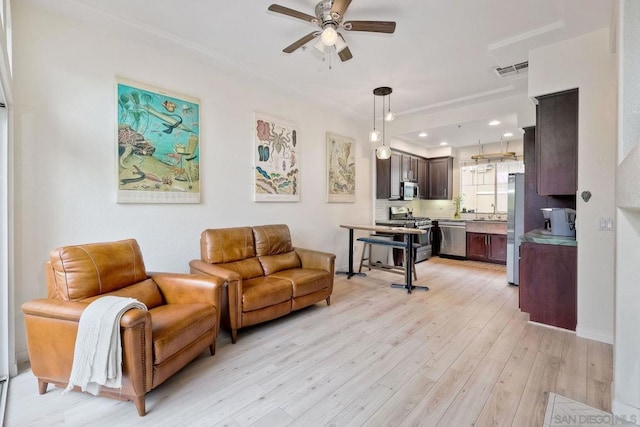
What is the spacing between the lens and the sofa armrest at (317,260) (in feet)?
12.0

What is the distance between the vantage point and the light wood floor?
1.79 m

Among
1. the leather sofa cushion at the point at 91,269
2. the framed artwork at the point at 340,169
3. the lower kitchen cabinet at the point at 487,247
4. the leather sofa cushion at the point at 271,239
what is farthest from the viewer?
the lower kitchen cabinet at the point at 487,247

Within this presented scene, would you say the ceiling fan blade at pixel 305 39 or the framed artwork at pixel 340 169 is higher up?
the ceiling fan blade at pixel 305 39

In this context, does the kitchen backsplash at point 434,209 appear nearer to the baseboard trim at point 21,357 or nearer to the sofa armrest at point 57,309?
the sofa armrest at point 57,309

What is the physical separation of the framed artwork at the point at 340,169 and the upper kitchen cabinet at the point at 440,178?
286 centimetres

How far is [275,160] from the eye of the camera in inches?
165

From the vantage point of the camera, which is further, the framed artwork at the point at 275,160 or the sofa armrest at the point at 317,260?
the framed artwork at the point at 275,160

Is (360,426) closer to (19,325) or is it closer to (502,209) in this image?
(19,325)

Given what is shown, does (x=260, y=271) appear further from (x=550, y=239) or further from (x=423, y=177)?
(x=423, y=177)

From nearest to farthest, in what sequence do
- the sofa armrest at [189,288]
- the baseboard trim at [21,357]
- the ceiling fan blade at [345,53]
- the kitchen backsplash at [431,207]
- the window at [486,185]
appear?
the baseboard trim at [21,357], the sofa armrest at [189,288], the ceiling fan blade at [345,53], the window at [486,185], the kitchen backsplash at [431,207]

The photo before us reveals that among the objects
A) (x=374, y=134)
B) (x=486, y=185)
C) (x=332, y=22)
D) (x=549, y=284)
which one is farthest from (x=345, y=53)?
(x=486, y=185)

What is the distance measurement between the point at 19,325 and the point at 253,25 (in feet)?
10.5

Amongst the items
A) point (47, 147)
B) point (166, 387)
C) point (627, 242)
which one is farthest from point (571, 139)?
point (47, 147)

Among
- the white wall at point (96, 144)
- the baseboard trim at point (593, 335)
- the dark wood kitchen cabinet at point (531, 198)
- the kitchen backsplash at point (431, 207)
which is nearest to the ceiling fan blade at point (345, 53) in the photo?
the white wall at point (96, 144)
